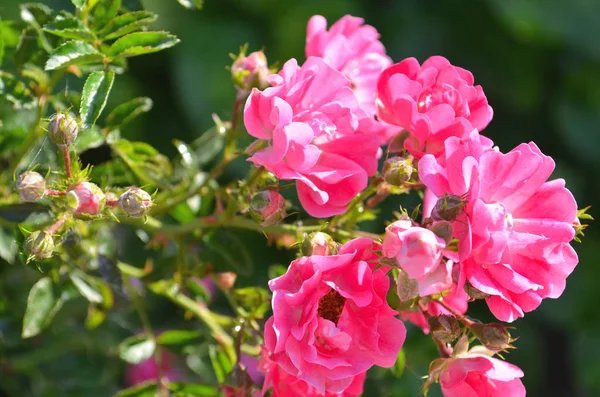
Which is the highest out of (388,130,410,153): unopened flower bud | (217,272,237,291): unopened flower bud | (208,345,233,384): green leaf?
(388,130,410,153): unopened flower bud

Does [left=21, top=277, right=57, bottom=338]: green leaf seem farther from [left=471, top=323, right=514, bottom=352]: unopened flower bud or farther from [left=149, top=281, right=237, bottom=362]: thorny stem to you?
[left=471, top=323, right=514, bottom=352]: unopened flower bud

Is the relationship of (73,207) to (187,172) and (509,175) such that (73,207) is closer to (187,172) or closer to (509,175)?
(187,172)

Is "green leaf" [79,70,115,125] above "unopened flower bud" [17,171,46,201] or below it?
above

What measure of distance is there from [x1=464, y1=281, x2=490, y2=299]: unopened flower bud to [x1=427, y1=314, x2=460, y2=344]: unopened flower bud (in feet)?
0.21

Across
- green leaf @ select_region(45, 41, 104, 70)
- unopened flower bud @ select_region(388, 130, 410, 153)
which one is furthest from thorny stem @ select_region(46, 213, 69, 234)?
unopened flower bud @ select_region(388, 130, 410, 153)

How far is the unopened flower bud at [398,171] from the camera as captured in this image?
0.86 meters

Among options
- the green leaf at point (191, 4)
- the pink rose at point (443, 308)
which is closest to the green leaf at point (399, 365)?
the pink rose at point (443, 308)

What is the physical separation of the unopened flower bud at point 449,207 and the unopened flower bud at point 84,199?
13.6 inches

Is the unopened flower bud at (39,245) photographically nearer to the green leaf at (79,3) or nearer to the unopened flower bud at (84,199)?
the unopened flower bud at (84,199)

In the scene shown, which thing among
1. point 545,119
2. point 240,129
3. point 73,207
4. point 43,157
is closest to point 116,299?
point 43,157

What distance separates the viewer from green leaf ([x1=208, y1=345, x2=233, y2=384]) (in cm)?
108

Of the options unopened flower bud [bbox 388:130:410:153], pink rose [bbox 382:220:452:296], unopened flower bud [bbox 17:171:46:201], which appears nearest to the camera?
pink rose [bbox 382:220:452:296]

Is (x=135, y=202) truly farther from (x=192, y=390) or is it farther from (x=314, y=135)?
(x=192, y=390)

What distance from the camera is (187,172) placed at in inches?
44.1
